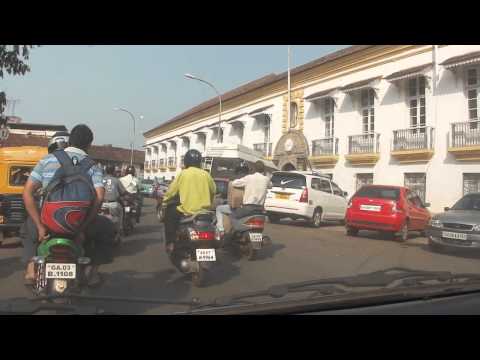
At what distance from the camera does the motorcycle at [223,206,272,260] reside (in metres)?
8.23

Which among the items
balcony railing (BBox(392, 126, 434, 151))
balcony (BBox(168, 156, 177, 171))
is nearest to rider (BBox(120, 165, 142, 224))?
balcony railing (BBox(392, 126, 434, 151))

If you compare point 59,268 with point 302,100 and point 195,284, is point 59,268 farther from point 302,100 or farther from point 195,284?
point 302,100

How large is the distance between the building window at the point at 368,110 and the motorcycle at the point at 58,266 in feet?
69.9

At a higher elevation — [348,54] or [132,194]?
[348,54]

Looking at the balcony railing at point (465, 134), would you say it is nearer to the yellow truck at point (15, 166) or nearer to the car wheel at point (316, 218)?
the car wheel at point (316, 218)

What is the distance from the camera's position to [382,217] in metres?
12.7

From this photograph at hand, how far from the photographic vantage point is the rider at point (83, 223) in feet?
12.9

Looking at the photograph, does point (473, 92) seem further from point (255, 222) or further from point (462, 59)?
point (255, 222)

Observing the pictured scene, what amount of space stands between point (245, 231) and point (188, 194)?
2.41m
